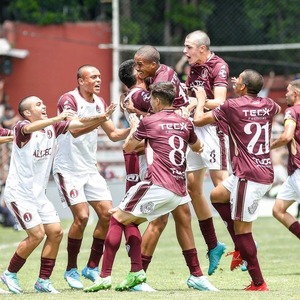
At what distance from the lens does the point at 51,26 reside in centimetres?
2938

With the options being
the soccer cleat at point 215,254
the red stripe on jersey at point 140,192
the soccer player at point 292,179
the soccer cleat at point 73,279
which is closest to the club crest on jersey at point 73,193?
the soccer cleat at point 73,279

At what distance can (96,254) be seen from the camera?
12.8 metres

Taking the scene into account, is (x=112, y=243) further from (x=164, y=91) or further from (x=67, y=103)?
(x=67, y=103)

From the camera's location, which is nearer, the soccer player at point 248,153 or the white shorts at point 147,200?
the white shorts at point 147,200

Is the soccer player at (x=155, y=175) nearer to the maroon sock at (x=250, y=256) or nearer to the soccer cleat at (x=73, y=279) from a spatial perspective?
the maroon sock at (x=250, y=256)

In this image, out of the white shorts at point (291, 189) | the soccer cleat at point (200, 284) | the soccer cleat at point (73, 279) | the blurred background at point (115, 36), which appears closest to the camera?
the soccer cleat at point (200, 284)

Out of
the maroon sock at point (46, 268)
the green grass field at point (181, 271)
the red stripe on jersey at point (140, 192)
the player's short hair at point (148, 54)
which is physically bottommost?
the green grass field at point (181, 271)

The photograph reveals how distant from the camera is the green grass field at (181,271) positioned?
10938mm

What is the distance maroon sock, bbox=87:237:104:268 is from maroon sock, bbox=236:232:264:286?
1.90m

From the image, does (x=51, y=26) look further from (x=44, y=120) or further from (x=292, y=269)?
(x=44, y=120)

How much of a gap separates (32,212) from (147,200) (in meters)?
1.41

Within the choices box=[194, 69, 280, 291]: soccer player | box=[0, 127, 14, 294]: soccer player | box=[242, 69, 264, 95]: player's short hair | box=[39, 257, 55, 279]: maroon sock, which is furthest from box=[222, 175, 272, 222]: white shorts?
box=[0, 127, 14, 294]: soccer player

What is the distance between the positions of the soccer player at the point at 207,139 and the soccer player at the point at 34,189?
1.55 meters

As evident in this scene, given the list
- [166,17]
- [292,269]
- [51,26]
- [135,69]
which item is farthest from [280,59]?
[135,69]
